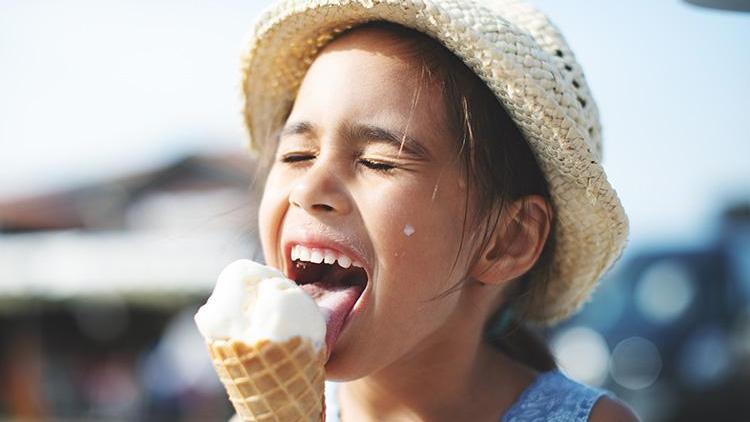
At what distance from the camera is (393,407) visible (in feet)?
7.06

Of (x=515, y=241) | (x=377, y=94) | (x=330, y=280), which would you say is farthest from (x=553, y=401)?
(x=377, y=94)

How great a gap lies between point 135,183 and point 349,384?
396 inches

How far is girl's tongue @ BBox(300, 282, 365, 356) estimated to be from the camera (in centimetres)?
175

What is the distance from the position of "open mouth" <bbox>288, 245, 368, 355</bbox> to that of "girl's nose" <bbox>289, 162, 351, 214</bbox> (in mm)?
88

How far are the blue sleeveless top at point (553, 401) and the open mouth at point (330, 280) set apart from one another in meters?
0.53

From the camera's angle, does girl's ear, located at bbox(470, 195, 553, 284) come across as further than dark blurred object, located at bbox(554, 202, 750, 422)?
No

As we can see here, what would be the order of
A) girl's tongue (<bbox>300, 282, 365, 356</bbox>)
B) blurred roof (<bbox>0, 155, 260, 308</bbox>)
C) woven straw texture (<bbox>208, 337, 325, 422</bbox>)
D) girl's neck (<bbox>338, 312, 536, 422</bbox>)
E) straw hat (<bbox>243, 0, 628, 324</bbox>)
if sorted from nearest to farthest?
1. woven straw texture (<bbox>208, 337, 325, 422</bbox>)
2. girl's tongue (<bbox>300, 282, 365, 356</bbox>)
3. straw hat (<bbox>243, 0, 628, 324</bbox>)
4. girl's neck (<bbox>338, 312, 536, 422</bbox>)
5. blurred roof (<bbox>0, 155, 260, 308</bbox>)

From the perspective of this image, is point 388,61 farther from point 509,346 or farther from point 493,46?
point 509,346

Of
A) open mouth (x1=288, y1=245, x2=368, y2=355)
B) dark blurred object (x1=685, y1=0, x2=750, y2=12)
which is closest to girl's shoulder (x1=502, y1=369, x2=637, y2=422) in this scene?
open mouth (x1=288, y1=245, x2=368, y2=355)

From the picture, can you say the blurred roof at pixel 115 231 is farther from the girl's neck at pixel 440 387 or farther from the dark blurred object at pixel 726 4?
the dark blurred object at pixel 726 4

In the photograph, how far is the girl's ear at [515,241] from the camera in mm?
2059

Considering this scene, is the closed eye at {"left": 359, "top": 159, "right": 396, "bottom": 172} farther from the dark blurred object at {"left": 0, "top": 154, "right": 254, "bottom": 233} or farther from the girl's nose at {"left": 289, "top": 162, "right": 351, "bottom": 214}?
the dark blurred object at {"left": 0, "top": 154, "right": 254, "bottom": 233}

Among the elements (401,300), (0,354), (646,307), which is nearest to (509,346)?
(401,300)

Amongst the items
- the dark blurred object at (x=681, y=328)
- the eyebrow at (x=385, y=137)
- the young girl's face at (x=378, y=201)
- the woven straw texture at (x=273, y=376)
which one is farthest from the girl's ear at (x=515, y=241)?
the dark blurred object at (x=681, y=328)
